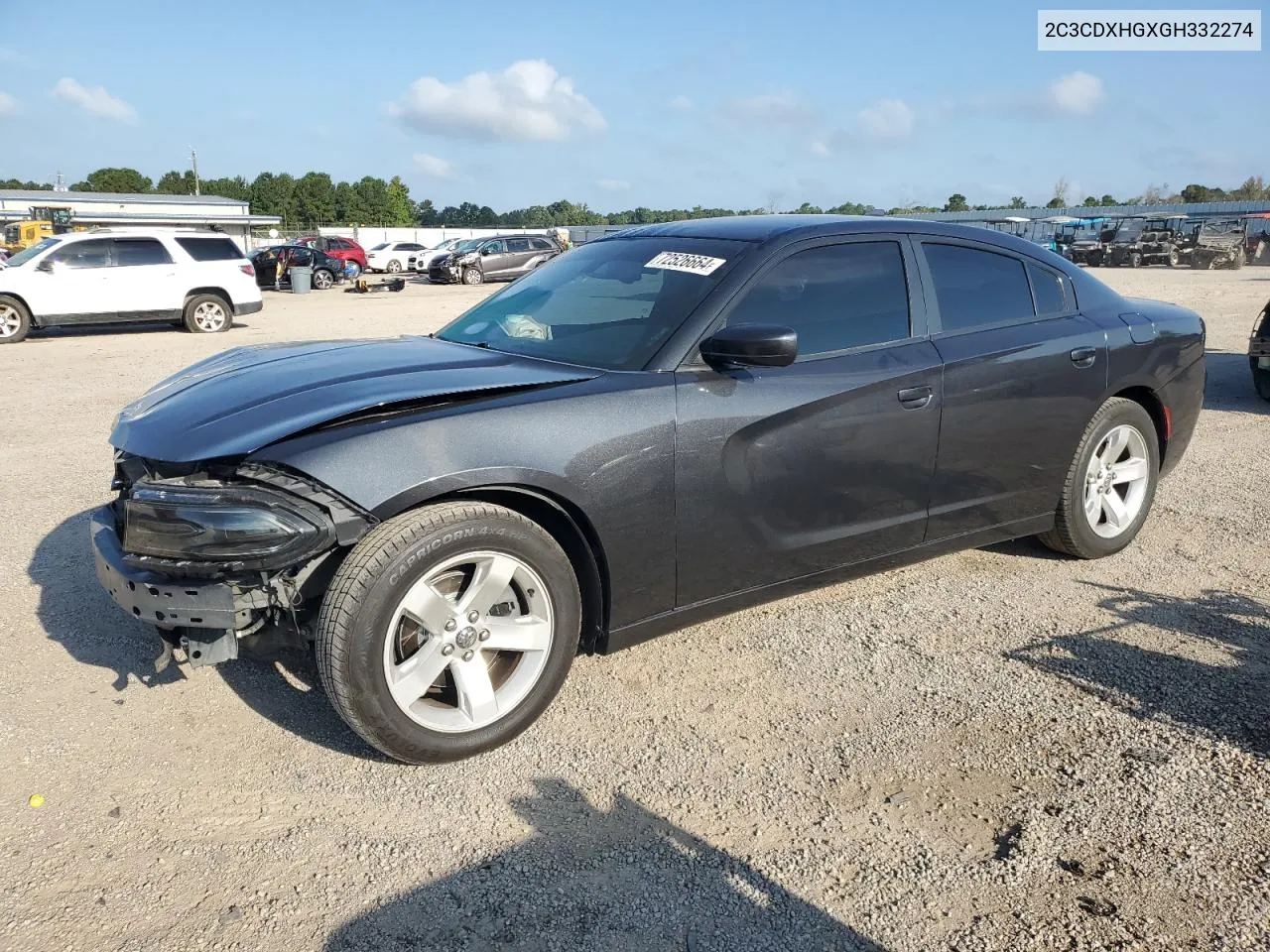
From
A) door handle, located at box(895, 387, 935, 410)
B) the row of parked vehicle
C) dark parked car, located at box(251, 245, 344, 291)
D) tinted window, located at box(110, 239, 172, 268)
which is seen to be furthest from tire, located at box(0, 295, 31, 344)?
the row of parked vehicle

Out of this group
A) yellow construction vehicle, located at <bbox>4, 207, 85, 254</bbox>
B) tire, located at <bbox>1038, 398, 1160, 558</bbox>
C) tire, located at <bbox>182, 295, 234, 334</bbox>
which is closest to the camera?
tire, located at <bbox>1038, 398, 1160, 558</bbox>

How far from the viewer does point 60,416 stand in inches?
329

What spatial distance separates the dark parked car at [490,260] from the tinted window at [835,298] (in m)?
28.3

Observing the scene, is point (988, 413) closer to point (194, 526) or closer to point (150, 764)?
point (194, 526)

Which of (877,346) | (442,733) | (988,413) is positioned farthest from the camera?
(988,413)

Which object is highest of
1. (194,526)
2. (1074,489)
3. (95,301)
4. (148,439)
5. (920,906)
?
(95,301)

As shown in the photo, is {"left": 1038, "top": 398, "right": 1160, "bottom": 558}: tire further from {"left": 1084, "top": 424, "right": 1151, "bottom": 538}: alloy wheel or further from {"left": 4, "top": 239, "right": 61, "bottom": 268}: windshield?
{"left": 4, "top": 239, "right": 61, "bottom": 268}: windshield

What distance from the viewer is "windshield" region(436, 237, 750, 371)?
135 inches

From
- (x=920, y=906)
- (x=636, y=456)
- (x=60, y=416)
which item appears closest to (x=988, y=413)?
(x=636, y=456)

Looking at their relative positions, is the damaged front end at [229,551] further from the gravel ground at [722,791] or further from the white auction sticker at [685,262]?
the white auction sticker at [685,262]

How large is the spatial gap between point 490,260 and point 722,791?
30.7 m

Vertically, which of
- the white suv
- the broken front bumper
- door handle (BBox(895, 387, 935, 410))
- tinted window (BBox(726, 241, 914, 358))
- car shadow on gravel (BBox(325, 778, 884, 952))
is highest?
the white suv

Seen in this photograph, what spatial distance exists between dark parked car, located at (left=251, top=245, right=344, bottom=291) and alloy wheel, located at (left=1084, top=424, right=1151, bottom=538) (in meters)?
28.4

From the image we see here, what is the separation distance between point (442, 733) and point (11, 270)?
15.6m
